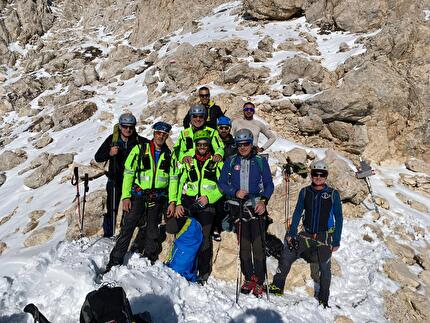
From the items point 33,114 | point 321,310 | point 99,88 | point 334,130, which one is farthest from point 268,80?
point 33,114

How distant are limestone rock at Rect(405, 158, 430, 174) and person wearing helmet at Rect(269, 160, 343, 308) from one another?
24.6 feet

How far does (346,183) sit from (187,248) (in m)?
5.65

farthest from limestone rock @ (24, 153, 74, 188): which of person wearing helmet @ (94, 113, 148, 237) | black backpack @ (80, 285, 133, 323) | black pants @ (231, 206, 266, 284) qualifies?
black backpack @ (80, 285, 133, 323)

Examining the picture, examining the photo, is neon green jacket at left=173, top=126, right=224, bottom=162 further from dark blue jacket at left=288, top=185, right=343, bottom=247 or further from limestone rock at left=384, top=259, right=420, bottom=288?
limestone rock at left=384, top=259, right=420, bottom=288

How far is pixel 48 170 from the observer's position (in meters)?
15.5

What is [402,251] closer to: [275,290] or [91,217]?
[275,290]

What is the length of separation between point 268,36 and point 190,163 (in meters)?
17.5

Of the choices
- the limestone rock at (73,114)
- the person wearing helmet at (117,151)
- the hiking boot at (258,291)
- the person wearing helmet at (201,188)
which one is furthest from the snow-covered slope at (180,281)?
the limestone rock at (73,114)

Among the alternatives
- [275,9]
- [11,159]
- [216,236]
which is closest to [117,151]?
[216,236]

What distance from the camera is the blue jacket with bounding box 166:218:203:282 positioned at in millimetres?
6508

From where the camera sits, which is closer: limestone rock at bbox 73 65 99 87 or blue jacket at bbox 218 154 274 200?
blue jacket at bbox 218 154 274 200

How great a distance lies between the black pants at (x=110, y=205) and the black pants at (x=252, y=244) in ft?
10.3

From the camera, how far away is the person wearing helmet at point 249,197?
21.0 feet

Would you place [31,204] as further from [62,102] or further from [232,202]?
[62,102]
